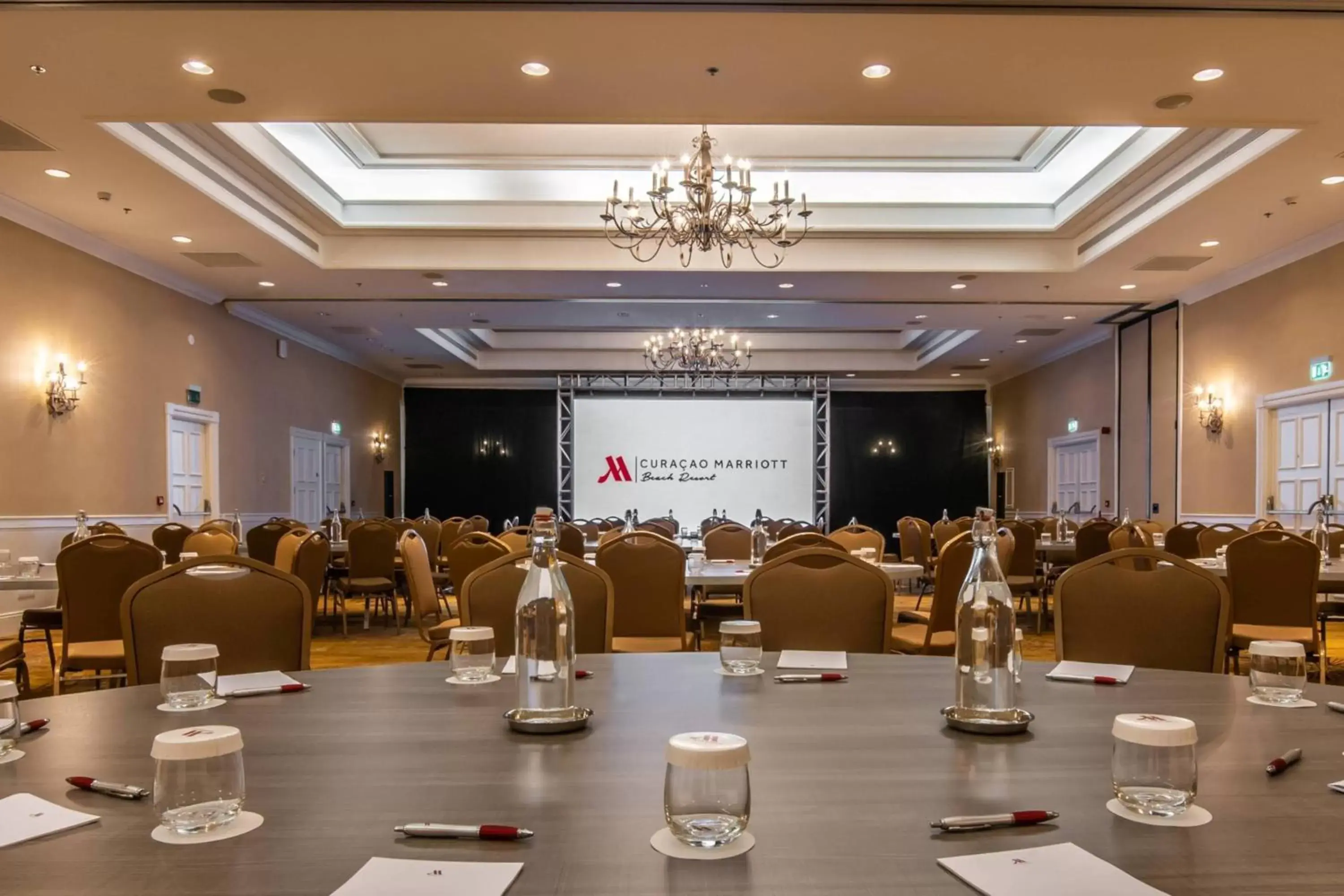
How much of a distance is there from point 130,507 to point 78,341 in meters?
1.65

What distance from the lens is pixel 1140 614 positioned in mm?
2467

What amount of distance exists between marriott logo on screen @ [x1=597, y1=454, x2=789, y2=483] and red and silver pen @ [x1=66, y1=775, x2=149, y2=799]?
1618 cm

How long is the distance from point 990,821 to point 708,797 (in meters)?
0.29

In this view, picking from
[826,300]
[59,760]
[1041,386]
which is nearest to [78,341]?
[826,300]

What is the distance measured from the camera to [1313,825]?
100cm

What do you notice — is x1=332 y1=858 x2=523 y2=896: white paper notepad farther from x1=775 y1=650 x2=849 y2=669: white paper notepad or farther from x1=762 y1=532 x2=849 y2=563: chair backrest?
x1=762 y1=532 x2=849 y2=563: chair backrest

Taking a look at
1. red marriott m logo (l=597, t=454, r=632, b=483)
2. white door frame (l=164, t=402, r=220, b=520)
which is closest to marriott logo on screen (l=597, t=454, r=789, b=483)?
red marriott m logo (l=597, t=454, r=632, b=483)

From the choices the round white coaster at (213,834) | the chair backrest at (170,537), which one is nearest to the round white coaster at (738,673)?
the round white coaster at (213,834)

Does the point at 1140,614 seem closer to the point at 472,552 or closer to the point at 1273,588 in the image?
the point at 1273,588

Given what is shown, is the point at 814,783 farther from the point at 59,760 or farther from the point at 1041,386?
the point at 1041,386

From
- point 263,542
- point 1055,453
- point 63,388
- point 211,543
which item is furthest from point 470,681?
point 1055,453

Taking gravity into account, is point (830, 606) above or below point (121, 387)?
below

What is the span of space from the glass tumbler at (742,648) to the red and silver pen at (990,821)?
902 mm

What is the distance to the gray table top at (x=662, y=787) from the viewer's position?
882 mm
